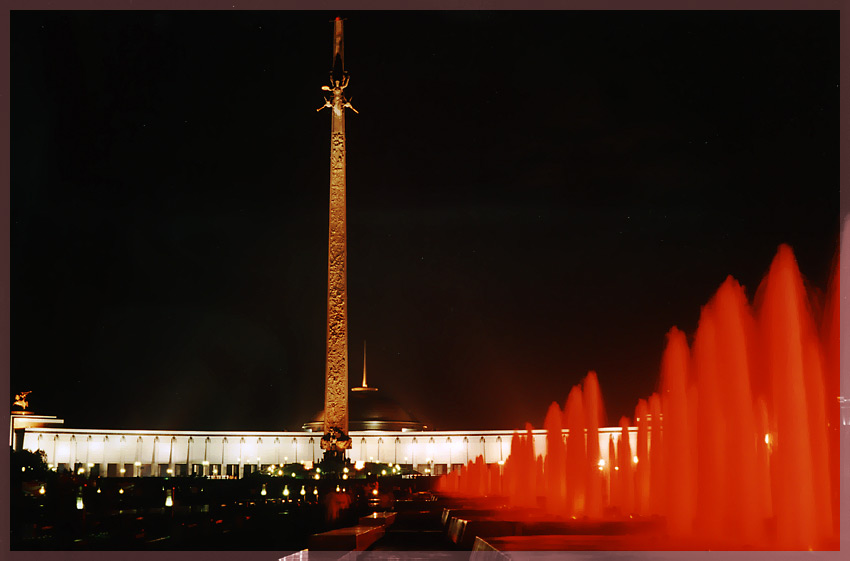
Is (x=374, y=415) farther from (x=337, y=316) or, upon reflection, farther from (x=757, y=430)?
(x=757, y=430)

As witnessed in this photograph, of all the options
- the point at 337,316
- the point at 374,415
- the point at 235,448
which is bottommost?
the point at 235,448

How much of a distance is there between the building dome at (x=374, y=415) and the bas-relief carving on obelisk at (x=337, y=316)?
152 ft

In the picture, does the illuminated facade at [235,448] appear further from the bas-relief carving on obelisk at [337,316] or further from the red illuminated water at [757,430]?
the red illuminated water at [757,430]

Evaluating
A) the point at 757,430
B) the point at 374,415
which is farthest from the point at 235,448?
the point at 757,430

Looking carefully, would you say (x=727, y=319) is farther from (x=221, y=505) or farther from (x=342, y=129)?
(x=342, y=129)

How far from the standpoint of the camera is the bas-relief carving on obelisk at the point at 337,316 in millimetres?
49312

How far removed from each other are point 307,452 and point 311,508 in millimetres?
74228

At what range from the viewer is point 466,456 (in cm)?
9312

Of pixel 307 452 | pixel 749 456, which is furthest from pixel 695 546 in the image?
pixel 307 452

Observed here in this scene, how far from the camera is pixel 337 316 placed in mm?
50500

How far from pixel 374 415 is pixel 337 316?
5197cm

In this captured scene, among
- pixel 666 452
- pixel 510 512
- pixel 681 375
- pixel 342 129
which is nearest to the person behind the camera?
pixel 510 512

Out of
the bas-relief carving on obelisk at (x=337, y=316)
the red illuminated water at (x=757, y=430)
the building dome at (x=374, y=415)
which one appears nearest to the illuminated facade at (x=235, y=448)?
the building dome at (x=374, y=415)

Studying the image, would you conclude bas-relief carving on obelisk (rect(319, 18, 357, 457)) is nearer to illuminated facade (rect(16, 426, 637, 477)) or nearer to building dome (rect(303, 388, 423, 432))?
illuminated facade (rect(16, 426, 637, 477))
